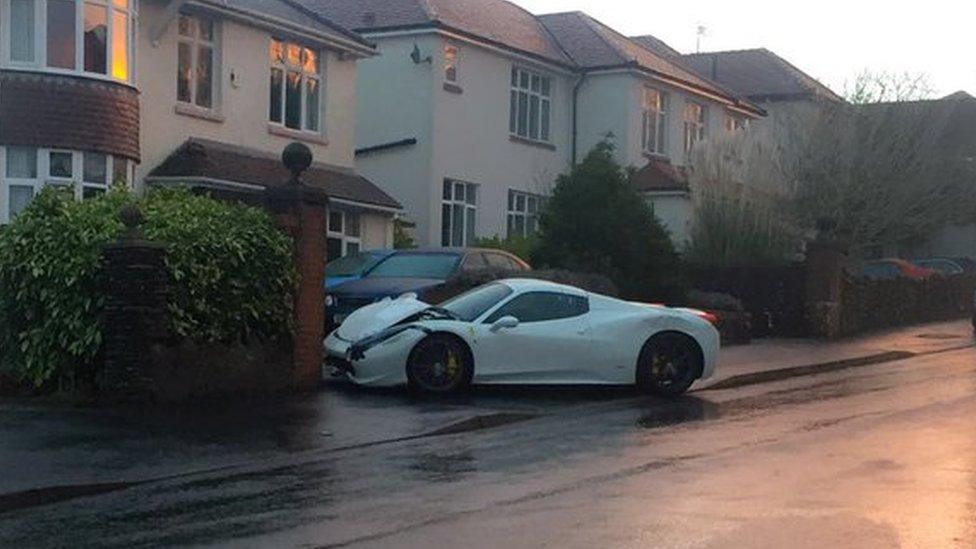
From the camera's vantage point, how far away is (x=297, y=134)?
29547 millimetres

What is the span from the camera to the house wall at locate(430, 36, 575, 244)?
34.0 metres

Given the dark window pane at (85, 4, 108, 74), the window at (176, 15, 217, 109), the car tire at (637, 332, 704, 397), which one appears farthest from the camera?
the window at (176, 15, 217, 109)

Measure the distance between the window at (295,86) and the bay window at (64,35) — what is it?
529 centimetres

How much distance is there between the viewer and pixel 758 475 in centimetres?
1110

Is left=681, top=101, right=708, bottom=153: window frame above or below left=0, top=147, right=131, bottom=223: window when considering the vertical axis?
above

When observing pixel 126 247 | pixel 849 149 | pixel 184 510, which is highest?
pixel 849 149

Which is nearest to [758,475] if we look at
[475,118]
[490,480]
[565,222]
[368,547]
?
[490,480]

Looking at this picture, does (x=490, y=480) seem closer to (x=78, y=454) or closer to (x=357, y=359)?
(x=78, y=454)

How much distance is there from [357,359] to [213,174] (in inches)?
403

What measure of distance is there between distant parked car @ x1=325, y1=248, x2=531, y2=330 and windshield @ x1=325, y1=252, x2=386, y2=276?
0.18 meters

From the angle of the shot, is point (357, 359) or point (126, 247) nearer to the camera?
point (126, 247)

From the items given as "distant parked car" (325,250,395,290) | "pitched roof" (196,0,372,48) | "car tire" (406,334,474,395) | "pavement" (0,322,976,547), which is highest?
"pitched roof" (196,0,372,48)

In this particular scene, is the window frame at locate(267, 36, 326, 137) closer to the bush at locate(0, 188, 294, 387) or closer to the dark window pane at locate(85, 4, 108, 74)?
the dark window pane at locate(85, 4, 108, 74)

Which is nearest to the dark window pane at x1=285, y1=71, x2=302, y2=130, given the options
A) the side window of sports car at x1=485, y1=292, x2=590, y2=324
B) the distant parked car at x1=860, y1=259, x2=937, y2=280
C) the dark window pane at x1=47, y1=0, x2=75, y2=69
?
the dark window pane at x1=47, y1=0, x2=75, y2=69
